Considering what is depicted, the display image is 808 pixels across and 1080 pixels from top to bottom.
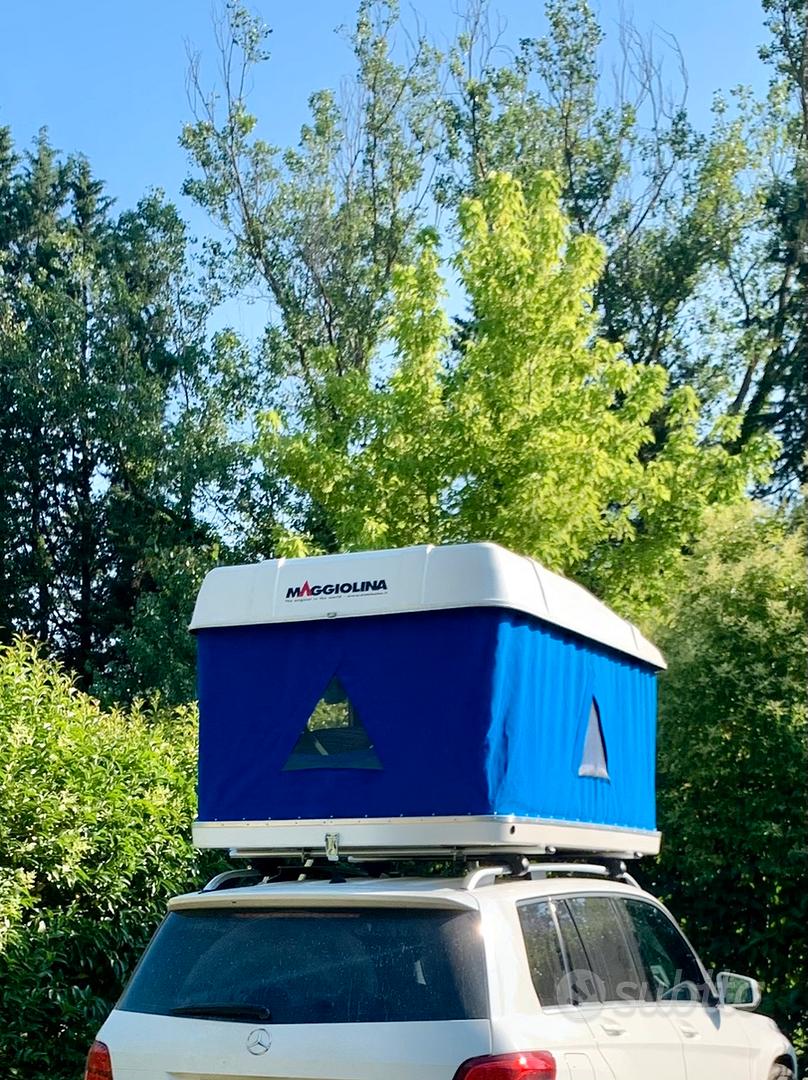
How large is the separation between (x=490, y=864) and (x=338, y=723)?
94cm

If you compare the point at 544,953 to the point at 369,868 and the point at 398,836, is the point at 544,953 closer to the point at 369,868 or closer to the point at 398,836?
the point at 398,836

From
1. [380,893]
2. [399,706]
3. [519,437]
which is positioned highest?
[519,437]

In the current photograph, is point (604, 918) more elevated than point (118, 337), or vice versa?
point (118, 337)

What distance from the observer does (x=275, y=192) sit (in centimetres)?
2970

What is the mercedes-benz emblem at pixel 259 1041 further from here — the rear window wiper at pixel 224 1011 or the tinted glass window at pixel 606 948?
the tinted glass window at pixel 606 948

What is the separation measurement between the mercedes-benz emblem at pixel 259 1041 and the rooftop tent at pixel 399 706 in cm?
106

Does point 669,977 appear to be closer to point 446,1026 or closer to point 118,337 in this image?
point 446,1026

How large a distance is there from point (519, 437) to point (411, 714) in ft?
36.6

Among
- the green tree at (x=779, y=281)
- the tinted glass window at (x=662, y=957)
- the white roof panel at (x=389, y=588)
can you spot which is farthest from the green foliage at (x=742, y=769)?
the green tree at (x=779, y=281)

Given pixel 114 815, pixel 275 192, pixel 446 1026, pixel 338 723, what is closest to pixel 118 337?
pixel 275 192

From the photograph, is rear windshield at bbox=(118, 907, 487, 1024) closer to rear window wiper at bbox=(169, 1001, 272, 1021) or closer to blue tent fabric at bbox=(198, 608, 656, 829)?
rear window wiper at bbox=(169, 1001, 272, 1021)

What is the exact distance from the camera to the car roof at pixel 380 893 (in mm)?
4727

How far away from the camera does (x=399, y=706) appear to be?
591cm

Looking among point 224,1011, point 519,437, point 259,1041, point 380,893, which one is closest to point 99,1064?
point 224,1011
